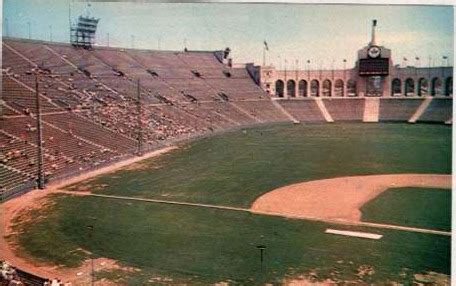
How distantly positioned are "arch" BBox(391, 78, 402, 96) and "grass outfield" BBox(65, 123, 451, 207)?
9320mm

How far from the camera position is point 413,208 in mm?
14289

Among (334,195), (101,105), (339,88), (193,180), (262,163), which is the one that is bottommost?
(334,195)

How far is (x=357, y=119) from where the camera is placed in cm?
2153

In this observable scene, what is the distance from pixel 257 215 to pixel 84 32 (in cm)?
704

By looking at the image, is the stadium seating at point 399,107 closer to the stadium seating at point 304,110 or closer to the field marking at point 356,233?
the stadium seating at point 304,110

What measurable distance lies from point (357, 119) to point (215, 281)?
13.2 meters

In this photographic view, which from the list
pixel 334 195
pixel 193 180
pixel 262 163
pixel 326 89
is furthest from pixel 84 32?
pixel 326 89

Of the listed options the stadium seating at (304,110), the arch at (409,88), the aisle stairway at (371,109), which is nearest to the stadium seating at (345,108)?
the aisle stairway at (371,109)

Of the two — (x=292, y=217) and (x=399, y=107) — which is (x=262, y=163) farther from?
(x=399, y=107)

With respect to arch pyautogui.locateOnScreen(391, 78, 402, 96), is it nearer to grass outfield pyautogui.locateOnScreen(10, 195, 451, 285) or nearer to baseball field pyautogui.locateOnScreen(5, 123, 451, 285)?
baseball field pyautogui.locateOnScreen(5, 123, 451, 285)

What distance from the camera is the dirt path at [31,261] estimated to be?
1048 cm

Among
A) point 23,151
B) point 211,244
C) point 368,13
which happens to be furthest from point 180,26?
point 23,151

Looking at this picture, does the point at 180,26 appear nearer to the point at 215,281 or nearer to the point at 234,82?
the point at 215,281

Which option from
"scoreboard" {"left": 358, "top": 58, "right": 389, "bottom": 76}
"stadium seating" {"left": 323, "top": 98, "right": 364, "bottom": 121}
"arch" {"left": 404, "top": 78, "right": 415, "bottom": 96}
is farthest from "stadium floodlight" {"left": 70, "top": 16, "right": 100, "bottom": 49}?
"arch" {"left": 404, "top": 78, "right": 415, "bottom": 96}
